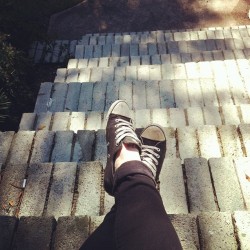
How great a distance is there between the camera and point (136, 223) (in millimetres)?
1535

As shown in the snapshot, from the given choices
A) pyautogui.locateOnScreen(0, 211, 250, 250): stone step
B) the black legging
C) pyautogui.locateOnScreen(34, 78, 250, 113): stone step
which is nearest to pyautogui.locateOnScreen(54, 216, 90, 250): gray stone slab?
→ pyautogui.locateOnScreen(0, 211, 250, 250): stone step

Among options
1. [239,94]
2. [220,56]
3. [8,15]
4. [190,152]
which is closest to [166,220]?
[190,152]

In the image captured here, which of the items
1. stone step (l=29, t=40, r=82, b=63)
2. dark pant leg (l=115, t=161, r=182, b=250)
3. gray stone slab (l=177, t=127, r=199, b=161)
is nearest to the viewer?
dark pant leg (l=115, t=161, r=182, b=250)

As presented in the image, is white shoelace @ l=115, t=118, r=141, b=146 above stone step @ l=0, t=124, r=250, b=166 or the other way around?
above

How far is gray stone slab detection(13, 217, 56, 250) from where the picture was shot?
1604 mm

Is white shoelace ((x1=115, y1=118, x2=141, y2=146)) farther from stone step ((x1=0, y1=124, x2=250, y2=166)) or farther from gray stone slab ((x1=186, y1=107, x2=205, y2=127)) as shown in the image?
gray stone slab ((x1=186, y1=107, x2=205, y2=127))

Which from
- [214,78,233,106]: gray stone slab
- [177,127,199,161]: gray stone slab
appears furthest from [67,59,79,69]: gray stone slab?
[177,127,199,161]: gray stone slab

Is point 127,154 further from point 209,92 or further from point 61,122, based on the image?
point 209,92

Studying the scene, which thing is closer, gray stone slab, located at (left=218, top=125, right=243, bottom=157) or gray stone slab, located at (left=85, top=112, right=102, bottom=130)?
gray stone slab, located at (left=218, top=125, right=243, bottom=157)

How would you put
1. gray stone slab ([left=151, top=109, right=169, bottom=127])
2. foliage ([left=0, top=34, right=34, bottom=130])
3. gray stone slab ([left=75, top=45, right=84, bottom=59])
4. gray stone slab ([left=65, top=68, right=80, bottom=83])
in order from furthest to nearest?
gray stone slab ([left=75, top=45, right=84, bottom=59]) < foliage ([left=0, top=34, right=34, bottom=130]) < gray stone slab ([left=65, top=68, right=80, bottom=83]) < gray stone slab ([left=151, top=109, right=169, bottom=127])

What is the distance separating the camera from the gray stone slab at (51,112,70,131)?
2936 millimetres

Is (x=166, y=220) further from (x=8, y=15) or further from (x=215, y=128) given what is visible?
(x=8, y=15)

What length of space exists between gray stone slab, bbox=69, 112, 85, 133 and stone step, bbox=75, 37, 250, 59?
280 cm

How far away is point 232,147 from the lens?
2.38m
